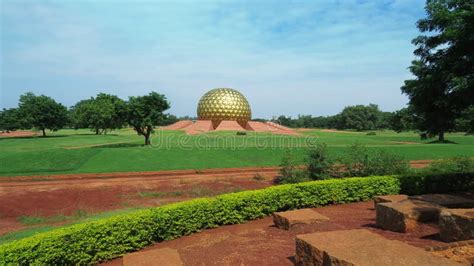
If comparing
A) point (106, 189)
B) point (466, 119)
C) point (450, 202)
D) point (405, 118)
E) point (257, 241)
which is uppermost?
point (405, 118)

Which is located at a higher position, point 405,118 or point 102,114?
point 102,114

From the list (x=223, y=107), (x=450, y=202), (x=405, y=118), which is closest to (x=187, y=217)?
(x=450, y=202)

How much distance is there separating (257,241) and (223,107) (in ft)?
184

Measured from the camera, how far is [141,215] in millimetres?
8266

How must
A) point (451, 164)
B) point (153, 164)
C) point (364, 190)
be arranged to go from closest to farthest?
point (364, 190) < point (451, 164) < point (153, 164)

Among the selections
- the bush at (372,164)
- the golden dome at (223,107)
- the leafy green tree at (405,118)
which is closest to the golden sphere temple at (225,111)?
the golden dome at (223,107)

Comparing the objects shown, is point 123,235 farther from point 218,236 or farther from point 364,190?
point 364,190

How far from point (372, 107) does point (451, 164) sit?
87.2m

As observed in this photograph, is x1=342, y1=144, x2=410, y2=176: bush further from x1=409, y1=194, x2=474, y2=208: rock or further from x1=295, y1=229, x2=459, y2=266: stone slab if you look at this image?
x1=295, y1=229, x2=459, y2=266: stone slab

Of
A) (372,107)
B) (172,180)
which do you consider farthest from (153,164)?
(372,107)

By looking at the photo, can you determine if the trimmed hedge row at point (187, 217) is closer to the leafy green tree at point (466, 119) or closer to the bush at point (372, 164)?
the leafy green tree at point (466, 119)

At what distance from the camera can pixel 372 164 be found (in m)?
16.2

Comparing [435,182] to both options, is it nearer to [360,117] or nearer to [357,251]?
[357,251]

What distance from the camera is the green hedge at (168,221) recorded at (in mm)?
6586
